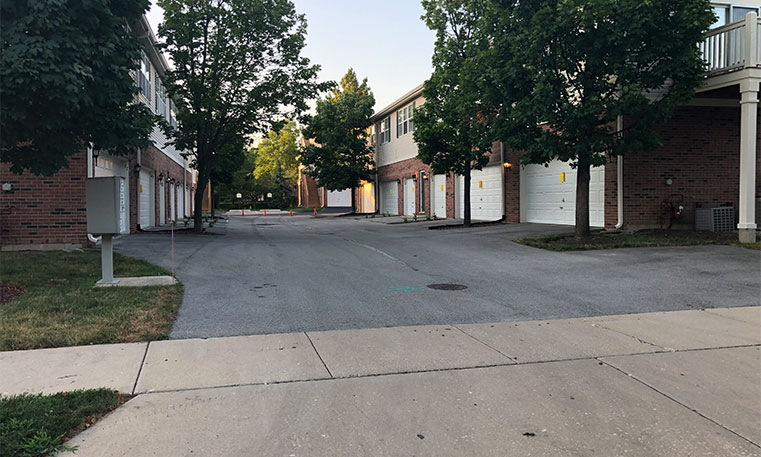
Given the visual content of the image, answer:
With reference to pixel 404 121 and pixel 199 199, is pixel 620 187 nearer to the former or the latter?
pixel 199 199

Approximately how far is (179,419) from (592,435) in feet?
9.30

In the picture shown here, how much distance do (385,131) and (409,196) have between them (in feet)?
21.2

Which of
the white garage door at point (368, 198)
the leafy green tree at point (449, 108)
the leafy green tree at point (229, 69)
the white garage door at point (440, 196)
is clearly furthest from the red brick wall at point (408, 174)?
the leafy green tree at point (229, 69)

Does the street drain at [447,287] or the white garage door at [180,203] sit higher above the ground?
the white garage door at [180,203]

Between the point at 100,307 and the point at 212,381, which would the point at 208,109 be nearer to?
the point at 100,307

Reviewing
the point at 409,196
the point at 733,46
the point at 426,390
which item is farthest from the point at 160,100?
the point at 426,390

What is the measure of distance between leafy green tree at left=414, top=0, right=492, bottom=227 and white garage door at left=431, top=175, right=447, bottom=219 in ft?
20.3

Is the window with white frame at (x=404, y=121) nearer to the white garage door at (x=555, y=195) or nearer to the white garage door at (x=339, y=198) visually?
the white garage door at (x=555, y=195)

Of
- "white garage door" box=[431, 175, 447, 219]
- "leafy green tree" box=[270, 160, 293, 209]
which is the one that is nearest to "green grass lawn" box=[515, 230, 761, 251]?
"white garage door" box=[431, 175, 447, 219]

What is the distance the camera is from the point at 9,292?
7.60 m

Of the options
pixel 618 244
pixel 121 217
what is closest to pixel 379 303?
pixel 121 217

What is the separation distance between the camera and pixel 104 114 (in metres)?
7.98

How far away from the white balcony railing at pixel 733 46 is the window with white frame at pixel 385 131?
77.0 ft

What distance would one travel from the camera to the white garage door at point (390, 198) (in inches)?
1391
